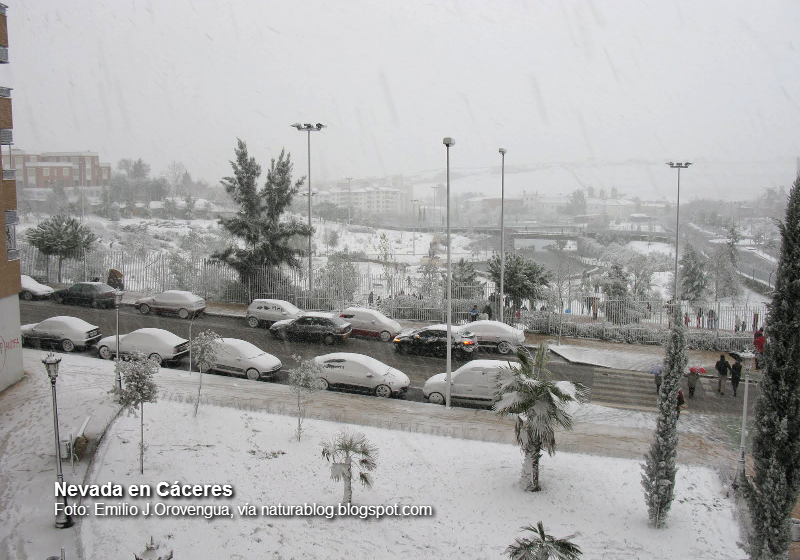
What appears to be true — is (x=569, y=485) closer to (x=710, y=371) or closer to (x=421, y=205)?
(x=710, y=371)

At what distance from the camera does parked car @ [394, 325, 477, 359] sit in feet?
68.7

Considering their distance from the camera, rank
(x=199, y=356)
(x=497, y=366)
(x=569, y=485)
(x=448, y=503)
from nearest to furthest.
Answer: (x=448, y=503) < (x=569, y=485) < (x=199, y=356) < (x=497, y=366)

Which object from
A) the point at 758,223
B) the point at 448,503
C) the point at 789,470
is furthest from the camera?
the point at 758,223

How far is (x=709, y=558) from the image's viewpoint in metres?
8.90

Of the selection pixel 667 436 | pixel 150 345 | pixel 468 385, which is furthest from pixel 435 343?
pixel 667 436

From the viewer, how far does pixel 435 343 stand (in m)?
21.0

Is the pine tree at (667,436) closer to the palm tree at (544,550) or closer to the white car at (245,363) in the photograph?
the palm tree at (544,550)

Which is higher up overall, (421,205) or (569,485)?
(421,205)

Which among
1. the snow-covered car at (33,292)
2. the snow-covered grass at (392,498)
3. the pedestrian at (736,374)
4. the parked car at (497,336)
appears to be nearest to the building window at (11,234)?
the snow-covered grass at (392,498)

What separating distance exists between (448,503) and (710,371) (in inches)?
585

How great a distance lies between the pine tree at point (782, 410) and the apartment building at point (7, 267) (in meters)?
16.5

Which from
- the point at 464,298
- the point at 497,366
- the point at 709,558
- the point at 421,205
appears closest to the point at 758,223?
Answer: the point at 421,205

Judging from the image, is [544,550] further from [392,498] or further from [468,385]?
[468,385]

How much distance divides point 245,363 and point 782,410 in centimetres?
1373
